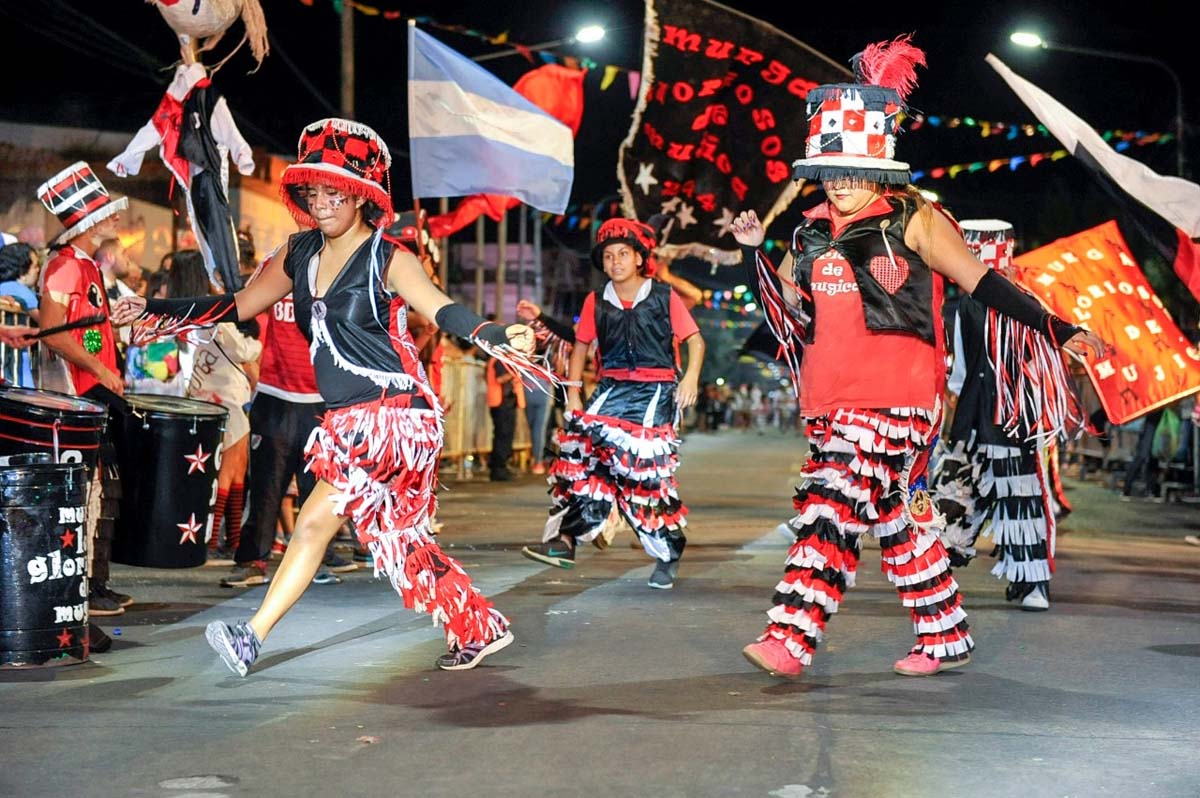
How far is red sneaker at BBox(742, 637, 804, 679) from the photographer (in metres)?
5.98

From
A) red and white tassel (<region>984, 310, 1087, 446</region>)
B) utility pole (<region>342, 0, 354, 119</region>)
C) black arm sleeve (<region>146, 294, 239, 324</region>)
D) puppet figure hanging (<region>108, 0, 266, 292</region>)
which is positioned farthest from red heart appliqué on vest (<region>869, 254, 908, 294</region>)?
utility pole (<region>342, 0, 354, 119</region>)

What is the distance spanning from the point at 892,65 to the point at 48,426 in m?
3.62

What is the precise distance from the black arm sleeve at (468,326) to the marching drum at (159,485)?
7.35 ft

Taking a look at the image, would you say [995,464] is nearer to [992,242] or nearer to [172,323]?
[992,242]

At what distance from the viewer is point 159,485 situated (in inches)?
295

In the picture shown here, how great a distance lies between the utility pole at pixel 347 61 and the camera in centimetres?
1634

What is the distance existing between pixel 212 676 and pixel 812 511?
2.34m

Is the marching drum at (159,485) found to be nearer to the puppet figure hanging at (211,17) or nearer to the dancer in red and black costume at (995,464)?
the puppet figure hanging at (211,17)

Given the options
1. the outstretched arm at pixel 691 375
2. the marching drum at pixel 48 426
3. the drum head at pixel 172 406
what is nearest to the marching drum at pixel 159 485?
the drum head at pixel 172 406

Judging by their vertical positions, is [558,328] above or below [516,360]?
above

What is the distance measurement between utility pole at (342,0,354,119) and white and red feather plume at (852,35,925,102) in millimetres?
10531

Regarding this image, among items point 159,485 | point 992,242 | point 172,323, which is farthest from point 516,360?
point 992,242

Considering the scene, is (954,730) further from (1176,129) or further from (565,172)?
(1176,129)

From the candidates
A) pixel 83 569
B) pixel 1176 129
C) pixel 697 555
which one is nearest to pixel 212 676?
pixel 83 569
